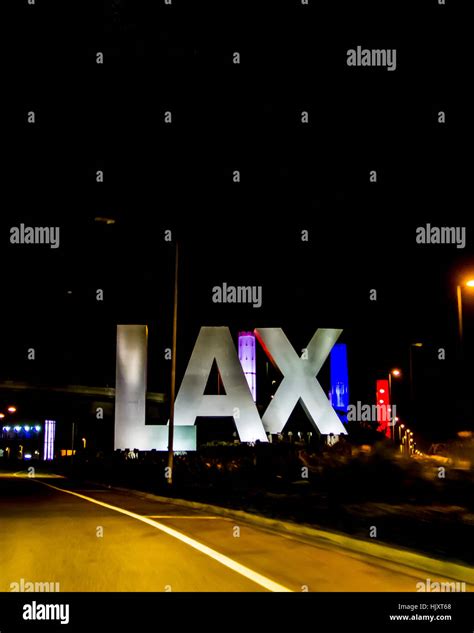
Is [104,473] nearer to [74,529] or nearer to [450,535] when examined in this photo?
[74,529]

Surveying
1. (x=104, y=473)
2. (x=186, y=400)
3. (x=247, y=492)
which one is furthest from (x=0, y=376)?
(x=247, y=492)

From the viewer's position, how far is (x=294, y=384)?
4031cm

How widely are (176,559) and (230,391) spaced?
92.6 feet

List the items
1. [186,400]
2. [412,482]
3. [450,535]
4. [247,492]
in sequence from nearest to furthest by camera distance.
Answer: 1. [450,535]
2. [412,482]
3. [247,492]
4. [186,400]

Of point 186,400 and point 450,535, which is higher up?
point 186,400

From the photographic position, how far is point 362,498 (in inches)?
756

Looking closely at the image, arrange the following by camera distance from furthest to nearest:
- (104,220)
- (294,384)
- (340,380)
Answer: (340,380)
(294,384)
(104,220)

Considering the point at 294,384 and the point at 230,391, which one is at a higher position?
the point at 294,384

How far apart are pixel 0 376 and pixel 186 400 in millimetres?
41862

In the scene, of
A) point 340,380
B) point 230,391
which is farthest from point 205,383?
point 340,380

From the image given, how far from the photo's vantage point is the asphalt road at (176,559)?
9516mm

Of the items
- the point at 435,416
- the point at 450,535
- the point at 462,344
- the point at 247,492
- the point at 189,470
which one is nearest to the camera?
the point at 450,535

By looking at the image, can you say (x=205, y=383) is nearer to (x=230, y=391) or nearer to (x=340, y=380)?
(x=230, y=391)
